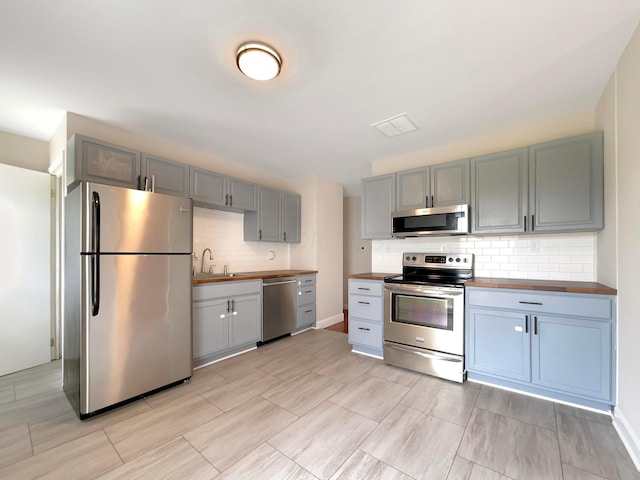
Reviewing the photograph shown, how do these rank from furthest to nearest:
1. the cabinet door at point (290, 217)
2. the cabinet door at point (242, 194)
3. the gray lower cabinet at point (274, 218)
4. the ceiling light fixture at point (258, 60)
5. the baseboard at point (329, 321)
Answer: the baseboard at point (329, 321) < the cabinet door at point (290, 217) < the gray lower cabinet at point (274, 218) < the cabinet door at point (242, 194) < the ceiling light fixture at point (258, 60)

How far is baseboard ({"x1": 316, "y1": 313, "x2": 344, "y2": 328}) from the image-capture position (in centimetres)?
454

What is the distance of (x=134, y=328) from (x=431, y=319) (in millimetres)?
2726

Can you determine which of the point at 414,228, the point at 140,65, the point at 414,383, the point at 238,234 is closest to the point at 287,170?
the point at 238,234

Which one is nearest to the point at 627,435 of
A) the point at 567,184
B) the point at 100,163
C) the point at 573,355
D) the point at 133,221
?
the point at 573,355

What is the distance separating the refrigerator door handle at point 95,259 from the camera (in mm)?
2047

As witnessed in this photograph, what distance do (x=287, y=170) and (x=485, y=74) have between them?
116 inches

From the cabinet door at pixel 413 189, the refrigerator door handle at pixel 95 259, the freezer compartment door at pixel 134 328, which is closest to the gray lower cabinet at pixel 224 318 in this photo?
the freezer compartment door at pixel 134 328

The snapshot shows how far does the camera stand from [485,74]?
200 centimetres

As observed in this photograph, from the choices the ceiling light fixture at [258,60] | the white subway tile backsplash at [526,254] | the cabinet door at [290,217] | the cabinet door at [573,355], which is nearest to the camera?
the ceiling light fixture at [258,60]

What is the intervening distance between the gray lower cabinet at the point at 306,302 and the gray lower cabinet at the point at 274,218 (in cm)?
73

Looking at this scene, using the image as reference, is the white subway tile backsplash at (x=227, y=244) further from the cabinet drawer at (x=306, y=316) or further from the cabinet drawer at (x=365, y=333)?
the cabinet drawer at (x=365, y=333)

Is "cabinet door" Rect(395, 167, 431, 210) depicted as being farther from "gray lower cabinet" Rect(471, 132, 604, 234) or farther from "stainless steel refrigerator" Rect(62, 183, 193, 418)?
"stainless steel refrigerator" Rect(62, 183, 193, 418)

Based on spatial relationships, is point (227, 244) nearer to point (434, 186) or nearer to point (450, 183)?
point (434, 186)

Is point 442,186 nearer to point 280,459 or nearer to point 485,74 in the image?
point 485,74
